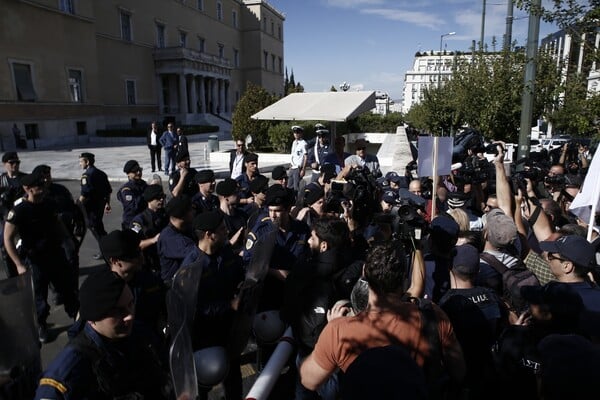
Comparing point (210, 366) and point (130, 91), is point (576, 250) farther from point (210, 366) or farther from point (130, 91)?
point (130, 91)

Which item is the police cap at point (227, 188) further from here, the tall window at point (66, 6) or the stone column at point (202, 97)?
the stone column at point (202, 97)

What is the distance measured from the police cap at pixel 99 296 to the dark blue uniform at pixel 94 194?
500 cm

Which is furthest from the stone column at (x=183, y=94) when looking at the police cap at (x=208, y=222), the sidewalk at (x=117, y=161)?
the police cap at (x=208, y=222)

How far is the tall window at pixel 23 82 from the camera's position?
27.4 m

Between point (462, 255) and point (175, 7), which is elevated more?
point (175, 7)

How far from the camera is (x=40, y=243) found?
169 inches

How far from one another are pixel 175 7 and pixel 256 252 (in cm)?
4879

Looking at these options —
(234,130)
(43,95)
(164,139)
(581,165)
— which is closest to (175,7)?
(43,95)

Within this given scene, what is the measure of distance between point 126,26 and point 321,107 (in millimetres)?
33706

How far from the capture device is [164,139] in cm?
1468

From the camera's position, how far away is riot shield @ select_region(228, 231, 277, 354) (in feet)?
9.45

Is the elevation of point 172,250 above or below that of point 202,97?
below

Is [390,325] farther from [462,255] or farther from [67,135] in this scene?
[67,135]

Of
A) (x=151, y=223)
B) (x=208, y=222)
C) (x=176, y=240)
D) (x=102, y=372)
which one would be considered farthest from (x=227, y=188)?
(x=102, y=372)
